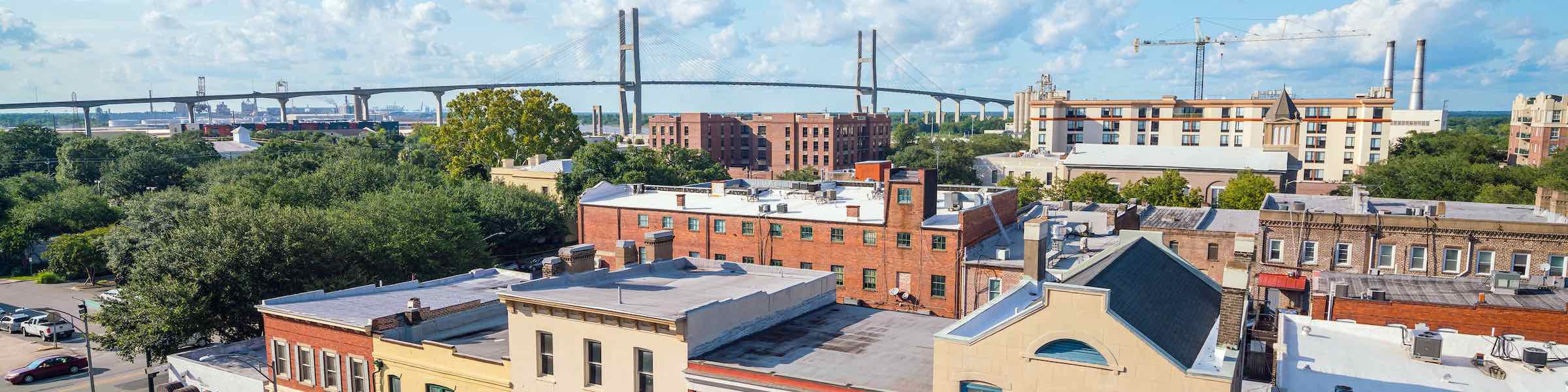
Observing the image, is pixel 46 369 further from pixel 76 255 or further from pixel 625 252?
pixel 625 252

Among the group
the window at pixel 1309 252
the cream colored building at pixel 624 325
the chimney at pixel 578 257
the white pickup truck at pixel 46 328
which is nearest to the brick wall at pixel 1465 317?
the window at pixel 1309 252

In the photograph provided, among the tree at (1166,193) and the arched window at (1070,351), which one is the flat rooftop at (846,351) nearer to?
the arched window at (1070,351)

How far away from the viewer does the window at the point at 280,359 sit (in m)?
31.2

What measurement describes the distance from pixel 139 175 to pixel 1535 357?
121871 millimetres

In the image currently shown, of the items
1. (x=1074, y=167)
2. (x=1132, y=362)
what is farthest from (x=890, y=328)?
(x=1074, y=167)

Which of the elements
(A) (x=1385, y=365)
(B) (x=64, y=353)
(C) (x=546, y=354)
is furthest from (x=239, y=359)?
(A) (x=1385, y=365)

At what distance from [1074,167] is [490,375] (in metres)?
82.3

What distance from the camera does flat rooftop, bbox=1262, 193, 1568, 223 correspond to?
150ft

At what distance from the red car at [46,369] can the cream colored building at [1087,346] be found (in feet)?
161

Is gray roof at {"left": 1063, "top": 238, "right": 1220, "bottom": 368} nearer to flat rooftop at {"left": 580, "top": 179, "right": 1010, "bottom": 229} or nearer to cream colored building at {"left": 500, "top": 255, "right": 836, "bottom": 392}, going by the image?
cream colored building at {"left": 500, "top": 255, "right": 836, "bottom": 392}

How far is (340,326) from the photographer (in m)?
28.7

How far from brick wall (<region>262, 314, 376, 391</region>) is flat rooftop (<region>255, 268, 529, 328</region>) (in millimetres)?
432

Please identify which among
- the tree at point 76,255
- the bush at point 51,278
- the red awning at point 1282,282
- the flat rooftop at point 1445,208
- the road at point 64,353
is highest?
the flat rooftop at point 1445,208

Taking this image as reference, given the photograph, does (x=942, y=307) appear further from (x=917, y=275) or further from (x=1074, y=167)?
(x=1074, y=167)
